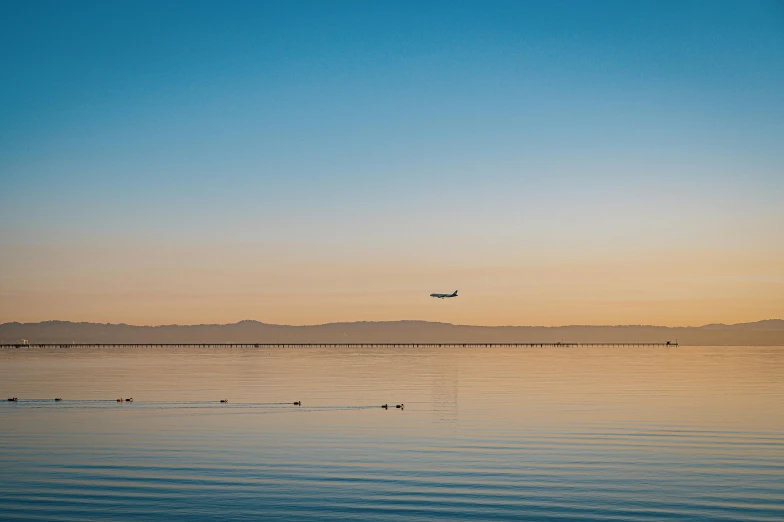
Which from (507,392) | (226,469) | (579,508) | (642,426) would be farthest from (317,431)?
(507,392)

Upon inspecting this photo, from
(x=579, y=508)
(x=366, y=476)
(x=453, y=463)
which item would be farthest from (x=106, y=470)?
(x=579, y=508)

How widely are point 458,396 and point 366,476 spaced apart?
5470 cm

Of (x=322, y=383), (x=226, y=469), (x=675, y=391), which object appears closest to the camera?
(x=226, y=469)

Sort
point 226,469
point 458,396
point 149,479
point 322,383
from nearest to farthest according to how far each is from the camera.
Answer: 1. point 149,479
2. point 226,469
3. point 458,396
4. point 322,383

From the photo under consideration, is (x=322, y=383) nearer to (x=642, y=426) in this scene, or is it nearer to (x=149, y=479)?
(x=642, y=426)

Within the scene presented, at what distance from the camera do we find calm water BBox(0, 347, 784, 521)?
113 ft

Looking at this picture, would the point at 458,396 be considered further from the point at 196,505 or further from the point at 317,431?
the point at 196,505

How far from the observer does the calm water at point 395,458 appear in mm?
34375

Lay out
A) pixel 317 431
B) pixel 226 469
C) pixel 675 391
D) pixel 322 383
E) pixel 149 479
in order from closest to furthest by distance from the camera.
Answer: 1. pixel 149 479
2. pixel 226 469
3. pixel 317 431
4. pixel 675 391
5. pixel 322 383

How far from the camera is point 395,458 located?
47.0 m

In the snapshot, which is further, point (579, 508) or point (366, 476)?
point (366, 476)

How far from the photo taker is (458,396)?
94.9 metres

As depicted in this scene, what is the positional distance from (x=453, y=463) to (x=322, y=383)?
→ 251ft

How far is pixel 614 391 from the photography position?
10125cm
